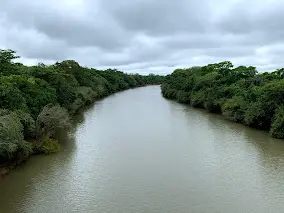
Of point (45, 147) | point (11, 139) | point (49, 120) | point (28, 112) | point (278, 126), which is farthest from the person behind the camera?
point (278, 126)

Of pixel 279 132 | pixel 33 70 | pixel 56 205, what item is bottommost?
pixel 56 205

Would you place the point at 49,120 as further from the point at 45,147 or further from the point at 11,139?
the point at 11,139

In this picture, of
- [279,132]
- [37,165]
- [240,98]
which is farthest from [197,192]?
[240,98]

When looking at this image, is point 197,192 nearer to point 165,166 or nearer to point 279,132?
point 165,166

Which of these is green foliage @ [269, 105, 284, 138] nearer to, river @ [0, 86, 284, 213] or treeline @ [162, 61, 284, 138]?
treeline @ [162, 61, 284, 138]

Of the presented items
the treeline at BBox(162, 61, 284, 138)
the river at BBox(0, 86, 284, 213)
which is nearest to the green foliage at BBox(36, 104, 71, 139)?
the river at BBox(0, 86, 284, 213)

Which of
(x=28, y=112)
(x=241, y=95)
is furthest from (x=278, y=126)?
(x=28, y=112)

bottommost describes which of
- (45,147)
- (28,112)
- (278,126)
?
(45,147)
